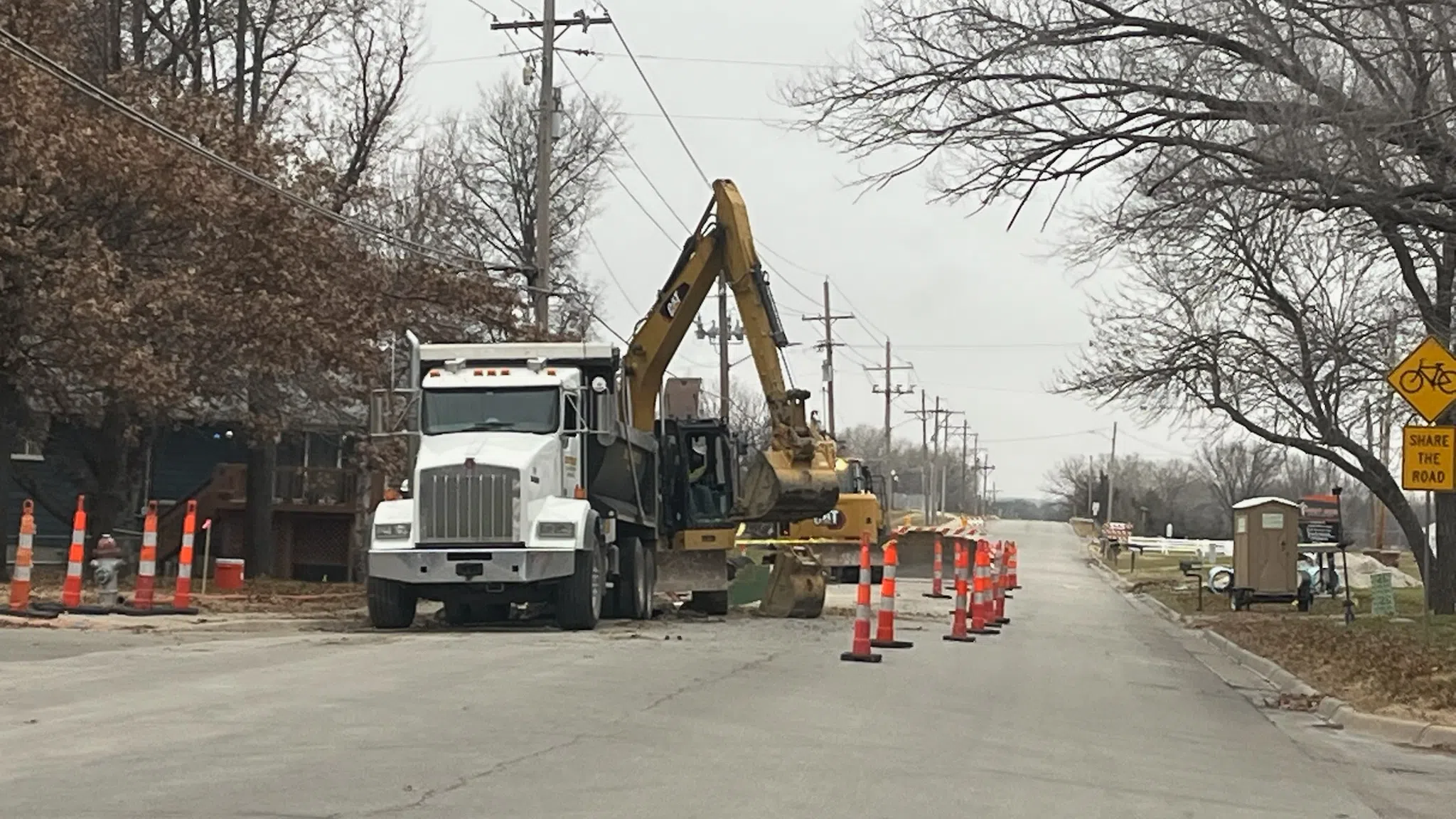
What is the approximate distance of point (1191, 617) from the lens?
32.2 m

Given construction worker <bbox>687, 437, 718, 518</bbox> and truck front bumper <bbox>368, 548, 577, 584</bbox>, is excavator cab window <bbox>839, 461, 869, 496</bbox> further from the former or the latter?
truck front bumper <bbox>368, 548, 577, 584</bbox>

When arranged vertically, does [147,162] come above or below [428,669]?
above

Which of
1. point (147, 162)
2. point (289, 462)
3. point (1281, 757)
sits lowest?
point (1281, 757)

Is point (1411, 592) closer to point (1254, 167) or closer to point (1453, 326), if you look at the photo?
point (1453, 326)

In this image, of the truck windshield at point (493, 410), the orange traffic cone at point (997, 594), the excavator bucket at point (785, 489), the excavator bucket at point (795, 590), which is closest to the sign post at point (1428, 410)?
the excavator bucket at point (785, 489)

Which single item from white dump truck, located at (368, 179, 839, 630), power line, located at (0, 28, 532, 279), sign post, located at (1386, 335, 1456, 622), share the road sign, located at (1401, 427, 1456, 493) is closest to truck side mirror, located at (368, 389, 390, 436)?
white dump truck, located at (368, 179, 839, 630)

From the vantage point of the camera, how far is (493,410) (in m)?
20.9

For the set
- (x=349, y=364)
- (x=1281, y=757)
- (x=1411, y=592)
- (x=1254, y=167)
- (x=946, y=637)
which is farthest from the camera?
(x=1411, y=592)

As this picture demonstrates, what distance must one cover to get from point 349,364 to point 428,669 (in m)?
15.0

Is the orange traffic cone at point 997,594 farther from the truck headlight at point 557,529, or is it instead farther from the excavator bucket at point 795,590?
the truck headlight at point 557,529

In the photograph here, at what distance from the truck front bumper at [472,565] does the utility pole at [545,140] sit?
42.0 feet

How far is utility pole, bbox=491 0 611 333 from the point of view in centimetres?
3300

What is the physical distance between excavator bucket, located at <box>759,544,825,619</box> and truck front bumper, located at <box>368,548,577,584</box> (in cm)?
659

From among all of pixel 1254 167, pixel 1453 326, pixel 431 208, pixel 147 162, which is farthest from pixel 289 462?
pixel 1254 167
